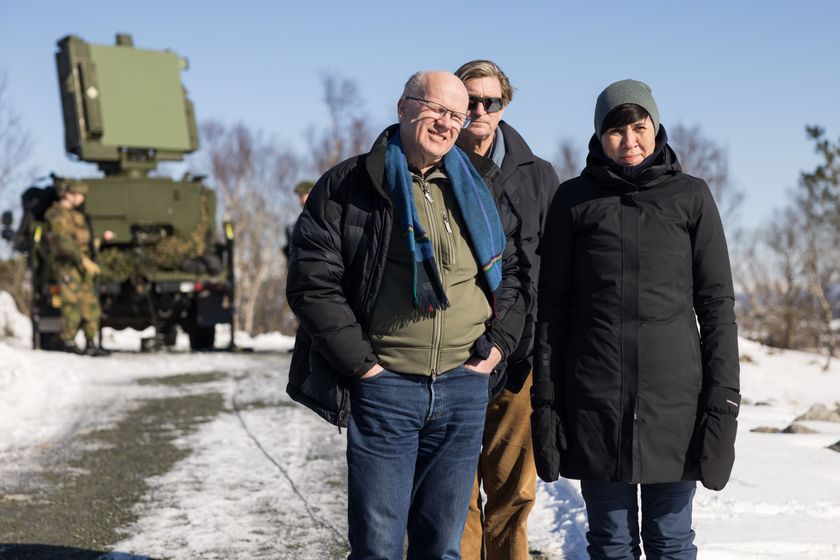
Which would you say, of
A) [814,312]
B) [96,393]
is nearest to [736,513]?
[96,393]

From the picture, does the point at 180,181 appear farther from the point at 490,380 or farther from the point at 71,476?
the point at 490,380

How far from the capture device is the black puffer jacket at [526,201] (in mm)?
3588

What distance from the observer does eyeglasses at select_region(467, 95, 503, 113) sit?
3.61m

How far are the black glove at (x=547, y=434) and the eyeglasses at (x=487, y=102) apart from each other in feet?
3.19

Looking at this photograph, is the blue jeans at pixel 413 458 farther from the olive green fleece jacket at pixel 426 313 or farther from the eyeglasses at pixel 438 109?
the eyeglasses at pixel 438 109

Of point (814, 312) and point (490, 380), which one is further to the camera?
point (814, 312)

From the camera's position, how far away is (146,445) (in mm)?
7578

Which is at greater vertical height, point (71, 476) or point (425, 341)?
point (425, 341)

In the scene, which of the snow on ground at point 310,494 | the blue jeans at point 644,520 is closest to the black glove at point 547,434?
the blue jeans at point 644,520

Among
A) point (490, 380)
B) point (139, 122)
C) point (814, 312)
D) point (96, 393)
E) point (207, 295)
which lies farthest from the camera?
point (814, 312)

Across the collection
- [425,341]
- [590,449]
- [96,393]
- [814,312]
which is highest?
[425,341]

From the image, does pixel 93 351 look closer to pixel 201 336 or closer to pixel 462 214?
pixel 201 336

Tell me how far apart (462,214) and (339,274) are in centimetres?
39

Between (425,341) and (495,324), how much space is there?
0.25 metres
